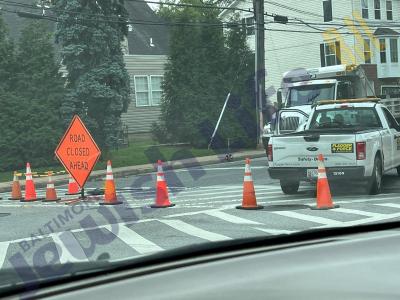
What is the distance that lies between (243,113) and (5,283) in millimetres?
28372

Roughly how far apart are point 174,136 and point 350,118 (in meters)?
17.4

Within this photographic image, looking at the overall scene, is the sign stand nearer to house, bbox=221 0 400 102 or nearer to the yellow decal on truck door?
the yellow decal on truck door

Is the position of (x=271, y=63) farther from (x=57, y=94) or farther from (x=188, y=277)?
(x=188, y=277)

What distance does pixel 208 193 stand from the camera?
13.7m

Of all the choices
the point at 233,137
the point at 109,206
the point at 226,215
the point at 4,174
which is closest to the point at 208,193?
the point at 109,206

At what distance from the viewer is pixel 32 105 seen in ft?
77.4

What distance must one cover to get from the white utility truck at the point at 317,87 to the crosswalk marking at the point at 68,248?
11.8m

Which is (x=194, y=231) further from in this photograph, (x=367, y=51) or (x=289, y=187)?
(x=367, y=51)

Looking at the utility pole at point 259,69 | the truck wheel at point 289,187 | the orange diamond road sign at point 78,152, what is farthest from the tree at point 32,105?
the truck wheel at point 289,187

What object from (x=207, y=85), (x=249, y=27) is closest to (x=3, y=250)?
(x=207, y=85)

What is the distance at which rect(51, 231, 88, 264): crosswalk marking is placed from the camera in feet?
23.5

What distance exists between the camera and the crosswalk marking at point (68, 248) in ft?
23.5

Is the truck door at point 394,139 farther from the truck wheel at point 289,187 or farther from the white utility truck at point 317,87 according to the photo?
the white utility truck at point 317,87

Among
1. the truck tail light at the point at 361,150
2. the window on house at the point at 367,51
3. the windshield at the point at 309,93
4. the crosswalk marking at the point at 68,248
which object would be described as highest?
the window on house at the point at 367,51
